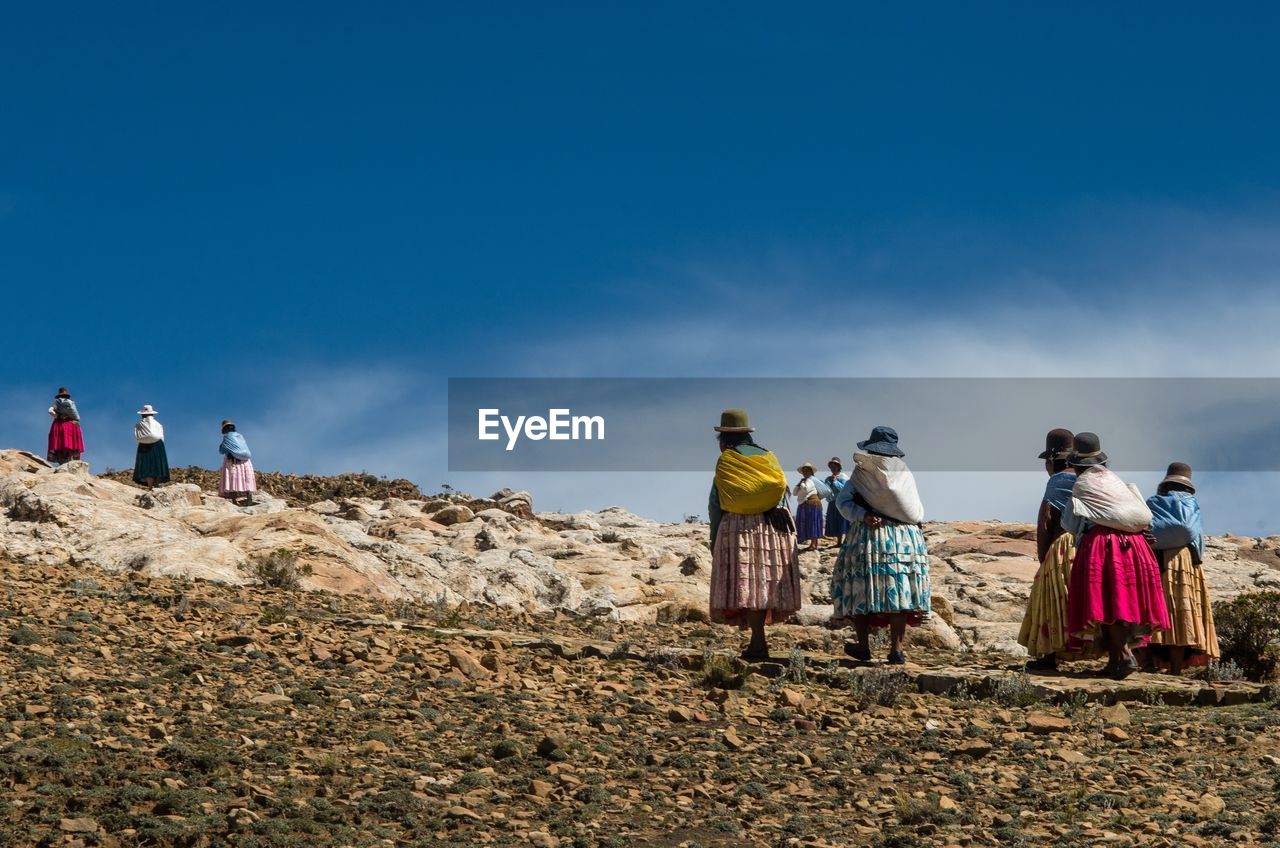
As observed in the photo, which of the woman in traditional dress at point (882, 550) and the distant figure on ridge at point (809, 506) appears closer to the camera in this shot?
the woman in traditional dress at point (882, 550)

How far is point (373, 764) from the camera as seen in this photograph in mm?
7668

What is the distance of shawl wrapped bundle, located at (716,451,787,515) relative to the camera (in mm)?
10914

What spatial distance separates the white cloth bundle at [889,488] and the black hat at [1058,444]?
4.53ft


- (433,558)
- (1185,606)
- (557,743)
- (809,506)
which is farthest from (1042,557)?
(809,506)

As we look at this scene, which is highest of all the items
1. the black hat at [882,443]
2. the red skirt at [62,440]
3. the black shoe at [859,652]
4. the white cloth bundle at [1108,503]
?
the red skirt at [62,440]

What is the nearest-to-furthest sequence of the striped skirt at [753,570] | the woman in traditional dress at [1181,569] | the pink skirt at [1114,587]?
1. the pink skirt at [1114,587]
2. the striped skirt at [753,570]
3. the woman in traditional dress at [1181,569]

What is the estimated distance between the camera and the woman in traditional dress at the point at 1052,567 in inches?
432

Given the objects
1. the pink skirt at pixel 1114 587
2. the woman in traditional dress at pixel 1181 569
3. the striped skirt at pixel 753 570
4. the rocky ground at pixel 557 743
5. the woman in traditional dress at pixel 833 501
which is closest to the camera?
the rocky ground at pixel 557 743

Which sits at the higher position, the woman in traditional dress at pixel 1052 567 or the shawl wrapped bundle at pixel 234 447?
the shawl wrapped bundle at pixel 234 447

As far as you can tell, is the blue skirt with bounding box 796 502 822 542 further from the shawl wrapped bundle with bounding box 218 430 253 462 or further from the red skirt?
the red skirt

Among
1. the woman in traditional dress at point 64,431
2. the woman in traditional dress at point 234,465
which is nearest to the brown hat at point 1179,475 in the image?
the woman in traditional dress at point 234,465

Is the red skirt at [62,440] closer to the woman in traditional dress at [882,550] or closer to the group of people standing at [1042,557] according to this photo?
the group of people standing at [1042,557]

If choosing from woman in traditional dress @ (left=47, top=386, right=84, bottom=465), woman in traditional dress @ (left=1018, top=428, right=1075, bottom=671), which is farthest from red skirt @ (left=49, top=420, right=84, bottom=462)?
woman in traditional dress @ (left=1018, top=428, right=1075, bottom=671)

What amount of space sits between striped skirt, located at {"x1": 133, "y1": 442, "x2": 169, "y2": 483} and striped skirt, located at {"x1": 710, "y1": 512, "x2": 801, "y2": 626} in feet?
60.4
